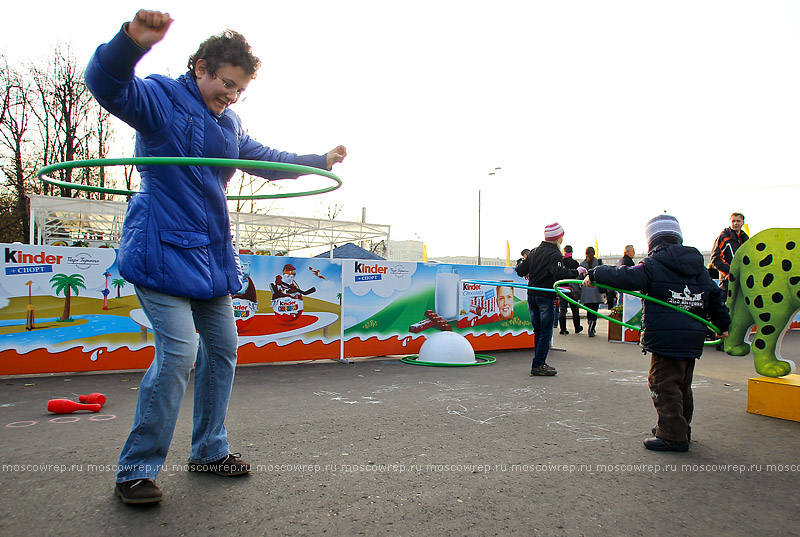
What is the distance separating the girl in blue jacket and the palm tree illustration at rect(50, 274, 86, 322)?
420cm

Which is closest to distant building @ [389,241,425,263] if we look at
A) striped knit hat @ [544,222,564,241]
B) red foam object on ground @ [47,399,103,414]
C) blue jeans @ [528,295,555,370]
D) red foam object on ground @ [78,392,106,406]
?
blue jeans @ [528,295,555,370]

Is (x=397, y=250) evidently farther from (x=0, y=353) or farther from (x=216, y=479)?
(x=216, y=479)

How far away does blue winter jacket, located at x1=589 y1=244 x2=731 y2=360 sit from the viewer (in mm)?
3451

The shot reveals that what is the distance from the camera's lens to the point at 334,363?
711cm

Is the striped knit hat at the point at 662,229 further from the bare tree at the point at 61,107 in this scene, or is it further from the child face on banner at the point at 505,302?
the bare tree at the point at 61,107

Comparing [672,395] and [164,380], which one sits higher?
[164,380]

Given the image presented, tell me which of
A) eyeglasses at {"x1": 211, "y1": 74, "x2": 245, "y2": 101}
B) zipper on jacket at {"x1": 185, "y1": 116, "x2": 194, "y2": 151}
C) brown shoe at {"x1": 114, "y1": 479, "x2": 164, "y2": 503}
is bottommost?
brown shoe at {"x1": 114, "y1": 479, "x2": 164, "y2": 503}

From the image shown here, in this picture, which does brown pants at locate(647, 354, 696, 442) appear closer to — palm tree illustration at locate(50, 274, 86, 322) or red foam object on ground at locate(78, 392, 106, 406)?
red foam object on ground at locate(78, 392, 106, 406)

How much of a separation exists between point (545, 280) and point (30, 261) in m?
5.94

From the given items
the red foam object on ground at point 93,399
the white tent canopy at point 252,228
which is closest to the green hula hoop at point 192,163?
the red foam object on ground at point 93,399

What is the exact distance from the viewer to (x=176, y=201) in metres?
2.37

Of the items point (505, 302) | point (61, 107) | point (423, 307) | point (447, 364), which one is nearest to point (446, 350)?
point (447, 364)

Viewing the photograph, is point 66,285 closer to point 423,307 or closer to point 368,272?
point 368,272

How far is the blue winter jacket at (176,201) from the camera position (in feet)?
7.42
